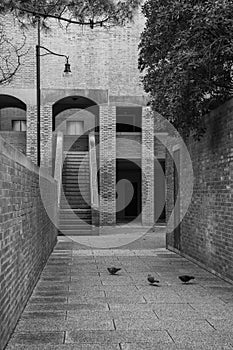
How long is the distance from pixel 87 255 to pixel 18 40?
1312 cm

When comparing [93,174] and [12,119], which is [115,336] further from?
[12,119]

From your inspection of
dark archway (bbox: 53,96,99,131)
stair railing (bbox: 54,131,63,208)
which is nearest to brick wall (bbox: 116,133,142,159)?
dark archway (bbox: 53,96,99,131)

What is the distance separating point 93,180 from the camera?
824 inches

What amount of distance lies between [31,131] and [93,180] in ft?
14.3

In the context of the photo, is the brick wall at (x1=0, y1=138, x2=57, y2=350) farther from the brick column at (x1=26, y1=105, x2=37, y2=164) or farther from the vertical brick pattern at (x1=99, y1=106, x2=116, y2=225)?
the brick column at (x1=26, y1=105, x2=37, y2=164)

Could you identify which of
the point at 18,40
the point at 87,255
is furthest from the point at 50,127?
the point at 87,255

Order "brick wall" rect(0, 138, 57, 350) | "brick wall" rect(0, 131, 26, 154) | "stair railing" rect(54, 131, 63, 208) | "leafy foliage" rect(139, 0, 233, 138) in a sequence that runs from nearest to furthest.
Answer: "brick wall" rect(0, 138, 57, 350) < "leafy foliage" rect(139, 0, 233, 138) < "stair railing" rect(54, 131, 63, 208) < "brick wall" rect(0, 131, 26, 154)

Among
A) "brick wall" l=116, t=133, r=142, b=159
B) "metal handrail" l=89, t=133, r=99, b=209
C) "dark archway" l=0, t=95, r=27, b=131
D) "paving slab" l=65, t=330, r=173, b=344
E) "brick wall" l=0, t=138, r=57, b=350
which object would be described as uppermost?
"dark archway" l=0, t=95, r=27, b=131

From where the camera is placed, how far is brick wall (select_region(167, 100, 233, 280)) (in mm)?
8906

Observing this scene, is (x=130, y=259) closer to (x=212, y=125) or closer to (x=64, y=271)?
(x=64, y=271)

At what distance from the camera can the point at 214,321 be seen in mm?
6105

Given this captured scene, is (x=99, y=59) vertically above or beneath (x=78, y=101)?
above

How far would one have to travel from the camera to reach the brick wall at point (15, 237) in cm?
517

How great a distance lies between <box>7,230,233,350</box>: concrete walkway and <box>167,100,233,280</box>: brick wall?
443 millimetres
